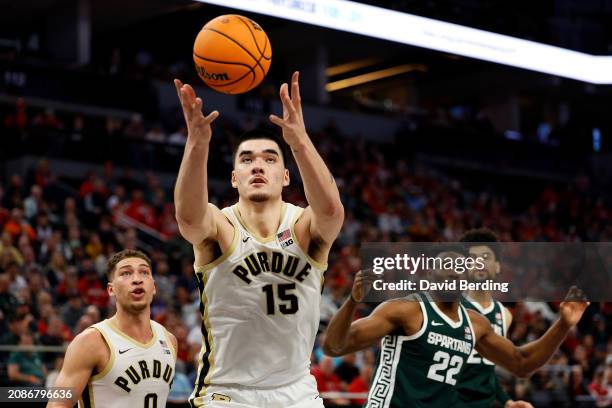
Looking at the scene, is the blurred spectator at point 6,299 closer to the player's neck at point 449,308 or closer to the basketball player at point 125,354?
the basketball player at point 125,354

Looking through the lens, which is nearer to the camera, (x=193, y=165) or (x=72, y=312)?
(x=193, y=165)

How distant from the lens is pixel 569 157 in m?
29.8

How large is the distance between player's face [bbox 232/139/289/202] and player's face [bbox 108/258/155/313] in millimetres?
1645

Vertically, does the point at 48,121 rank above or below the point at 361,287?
above

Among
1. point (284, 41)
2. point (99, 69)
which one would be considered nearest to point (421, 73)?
point (284, 41)

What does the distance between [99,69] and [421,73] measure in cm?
1158

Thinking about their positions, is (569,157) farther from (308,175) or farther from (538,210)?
(308,175)

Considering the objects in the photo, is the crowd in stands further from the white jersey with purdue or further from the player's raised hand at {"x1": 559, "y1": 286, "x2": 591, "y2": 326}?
the player's raised hand at {"x1": 559, "y1": 286, "x2": 591, "y2": 326}

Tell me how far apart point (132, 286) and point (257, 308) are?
173 centimetres

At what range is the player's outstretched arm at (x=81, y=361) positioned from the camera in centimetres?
642

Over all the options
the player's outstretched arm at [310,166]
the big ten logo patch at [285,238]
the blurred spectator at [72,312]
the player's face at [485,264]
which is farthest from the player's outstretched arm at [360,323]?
the blurred spectator at [72,312]

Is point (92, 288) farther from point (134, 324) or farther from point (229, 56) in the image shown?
point (229, 56)

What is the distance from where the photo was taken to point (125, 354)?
264 inches

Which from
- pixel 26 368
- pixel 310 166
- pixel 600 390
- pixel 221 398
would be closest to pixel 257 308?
pixel 221 398
